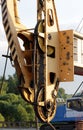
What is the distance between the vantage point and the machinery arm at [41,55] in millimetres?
8875

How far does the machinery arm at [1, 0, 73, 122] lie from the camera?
8875 millimetres

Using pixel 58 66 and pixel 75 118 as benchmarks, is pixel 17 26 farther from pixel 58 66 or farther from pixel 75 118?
pixel 75 118

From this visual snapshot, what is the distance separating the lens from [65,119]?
15.4 m

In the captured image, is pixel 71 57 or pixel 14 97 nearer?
pixel 71 57

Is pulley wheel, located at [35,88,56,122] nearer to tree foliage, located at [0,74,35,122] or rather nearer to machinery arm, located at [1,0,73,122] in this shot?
machinery arm, located at [1,0,73,122]

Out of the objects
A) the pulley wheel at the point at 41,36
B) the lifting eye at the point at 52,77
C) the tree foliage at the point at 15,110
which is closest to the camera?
the pulley wheel at the point at 41,36

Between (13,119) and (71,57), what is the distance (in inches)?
1731

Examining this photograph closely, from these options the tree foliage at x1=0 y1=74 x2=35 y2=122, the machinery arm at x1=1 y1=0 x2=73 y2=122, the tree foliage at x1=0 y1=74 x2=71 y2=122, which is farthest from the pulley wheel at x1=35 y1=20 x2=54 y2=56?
the tree foliage at x1=0 y1=74 x2=35 y2=122

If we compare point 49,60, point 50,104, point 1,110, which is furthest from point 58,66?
point 1,110

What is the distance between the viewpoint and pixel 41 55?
353 inches

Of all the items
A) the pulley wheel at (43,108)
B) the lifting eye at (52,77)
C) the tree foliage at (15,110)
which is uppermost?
the lifting eye at (52,77)

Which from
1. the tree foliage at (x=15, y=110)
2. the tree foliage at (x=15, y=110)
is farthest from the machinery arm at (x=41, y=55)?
the tree foliage at (x=15, y=110)

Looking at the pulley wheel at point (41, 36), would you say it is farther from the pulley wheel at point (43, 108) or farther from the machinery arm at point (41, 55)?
the pulley wheel at point (43, 108)

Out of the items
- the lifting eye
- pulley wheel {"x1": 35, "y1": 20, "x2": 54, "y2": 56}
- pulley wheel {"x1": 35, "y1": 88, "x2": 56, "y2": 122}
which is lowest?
pulley wheel {"x1": 35, "y1": 88, "x2": 56, "y2": 122}
